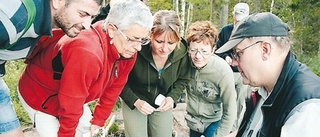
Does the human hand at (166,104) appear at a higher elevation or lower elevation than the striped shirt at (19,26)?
lower

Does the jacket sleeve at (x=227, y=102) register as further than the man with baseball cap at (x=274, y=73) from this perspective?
Yes

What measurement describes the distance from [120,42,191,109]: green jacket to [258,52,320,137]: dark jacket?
1.31m

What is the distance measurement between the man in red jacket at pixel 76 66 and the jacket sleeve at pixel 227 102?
102 centimetres

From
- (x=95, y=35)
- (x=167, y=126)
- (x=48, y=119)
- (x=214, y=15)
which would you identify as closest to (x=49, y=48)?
(x=95, y=35)

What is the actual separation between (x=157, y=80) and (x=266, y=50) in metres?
1.40

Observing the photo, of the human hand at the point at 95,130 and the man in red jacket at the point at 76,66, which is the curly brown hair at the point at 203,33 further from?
the human hand at the point at 95,130

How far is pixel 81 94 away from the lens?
94.1 inches

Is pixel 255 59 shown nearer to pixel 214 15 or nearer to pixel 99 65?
pixel 99 65

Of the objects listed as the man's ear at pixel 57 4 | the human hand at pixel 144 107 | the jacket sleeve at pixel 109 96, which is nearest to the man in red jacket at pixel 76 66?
the jacket sleeve at pixel 109 96

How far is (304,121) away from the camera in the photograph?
67.9 inches

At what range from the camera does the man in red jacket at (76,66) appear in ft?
7.63

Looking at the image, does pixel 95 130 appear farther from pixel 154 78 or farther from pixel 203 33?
pixel 203 33

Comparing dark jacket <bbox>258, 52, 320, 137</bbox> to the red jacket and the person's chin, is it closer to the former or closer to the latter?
the red jacket

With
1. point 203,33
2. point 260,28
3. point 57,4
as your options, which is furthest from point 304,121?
point 203,33
